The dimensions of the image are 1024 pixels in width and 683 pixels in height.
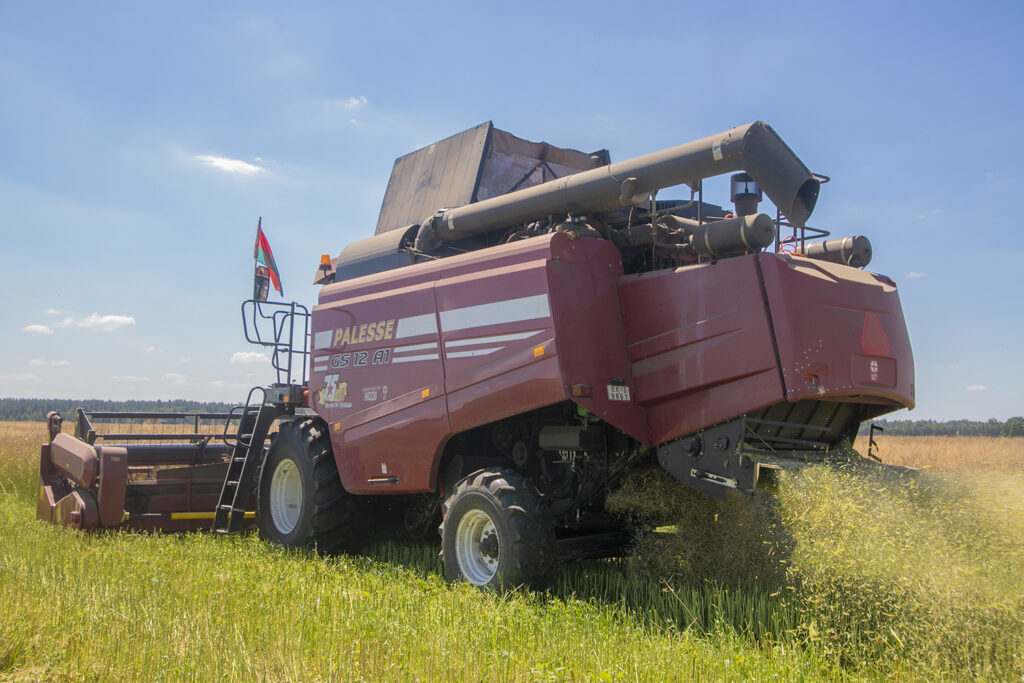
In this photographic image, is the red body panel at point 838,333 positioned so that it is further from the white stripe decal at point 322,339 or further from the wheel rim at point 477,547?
the white stripe decal at point 322,339

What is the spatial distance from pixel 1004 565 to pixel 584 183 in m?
3.43

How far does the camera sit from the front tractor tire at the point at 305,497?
7262mm

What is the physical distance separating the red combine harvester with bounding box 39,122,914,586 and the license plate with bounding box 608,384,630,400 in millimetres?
19

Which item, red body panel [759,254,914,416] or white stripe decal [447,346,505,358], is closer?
red body panel [759,254,914,416]

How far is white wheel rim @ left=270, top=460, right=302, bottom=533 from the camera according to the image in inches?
307

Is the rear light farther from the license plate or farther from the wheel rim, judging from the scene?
the wheel rim

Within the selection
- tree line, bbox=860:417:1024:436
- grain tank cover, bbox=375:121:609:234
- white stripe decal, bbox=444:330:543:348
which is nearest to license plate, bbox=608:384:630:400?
white stripe decal, bbox=444:330:543:348

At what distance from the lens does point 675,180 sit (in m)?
5.62

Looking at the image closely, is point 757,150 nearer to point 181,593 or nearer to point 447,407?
point 447,407

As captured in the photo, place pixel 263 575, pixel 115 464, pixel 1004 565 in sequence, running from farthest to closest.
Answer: pixel 115 464 < pixel 263 575 < pixel 1004 565

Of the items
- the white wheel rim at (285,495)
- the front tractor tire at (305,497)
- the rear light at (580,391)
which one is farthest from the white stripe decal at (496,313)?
the white wheel rim at (285,495)

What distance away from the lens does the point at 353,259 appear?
799 centimetres

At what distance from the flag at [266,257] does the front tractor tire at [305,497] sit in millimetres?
2133

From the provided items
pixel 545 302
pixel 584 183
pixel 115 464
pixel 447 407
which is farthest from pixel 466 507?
pixel 115 464
